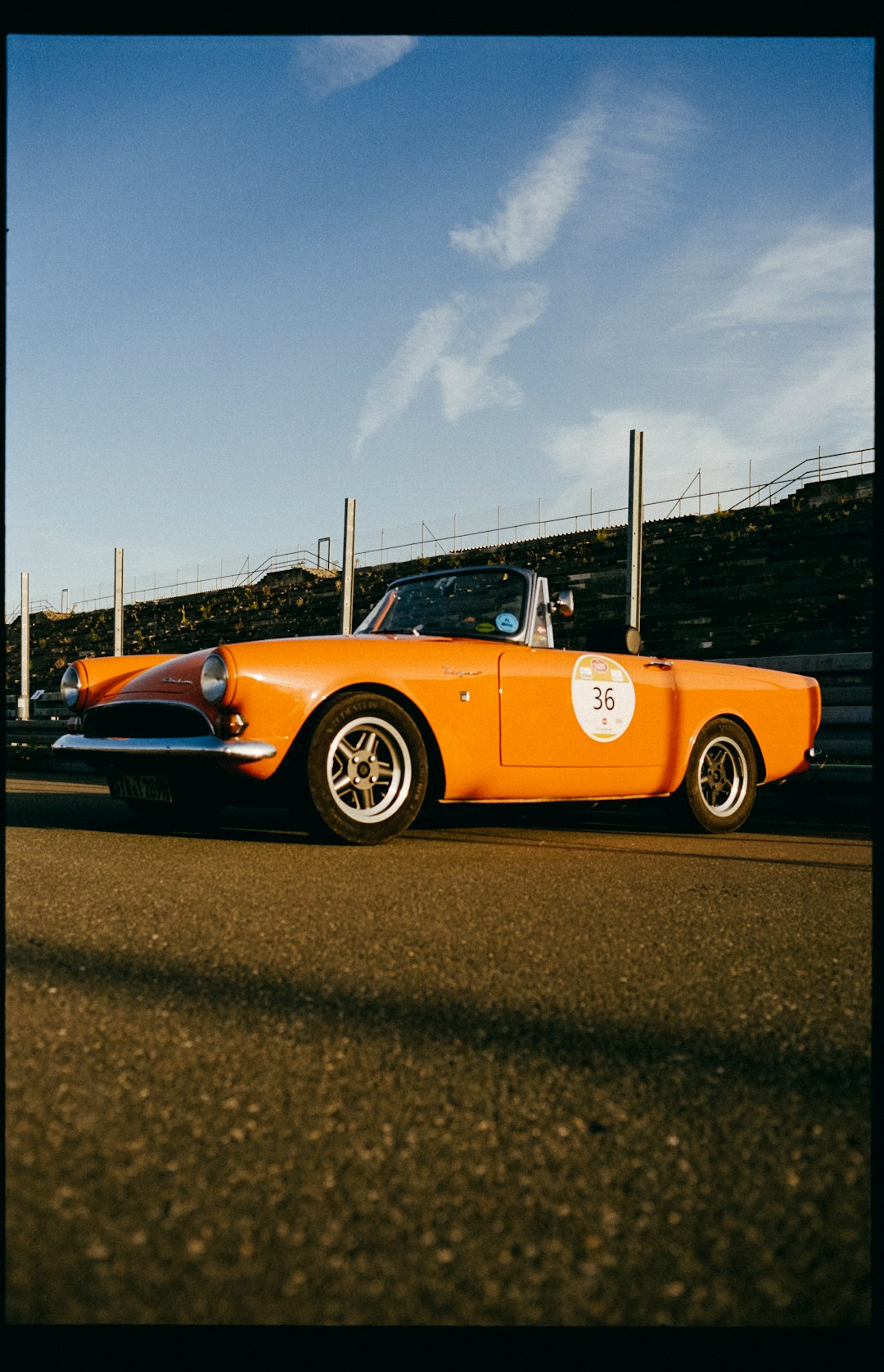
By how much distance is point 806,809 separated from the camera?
7.77 metres

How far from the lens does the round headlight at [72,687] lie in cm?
584

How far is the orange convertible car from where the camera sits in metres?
4.82

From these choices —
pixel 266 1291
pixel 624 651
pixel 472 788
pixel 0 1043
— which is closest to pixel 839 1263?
pixel 266 1291

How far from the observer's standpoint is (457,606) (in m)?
6.03

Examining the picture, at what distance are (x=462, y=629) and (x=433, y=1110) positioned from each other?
4342mm

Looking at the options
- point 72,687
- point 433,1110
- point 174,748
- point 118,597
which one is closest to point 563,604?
point 174,748

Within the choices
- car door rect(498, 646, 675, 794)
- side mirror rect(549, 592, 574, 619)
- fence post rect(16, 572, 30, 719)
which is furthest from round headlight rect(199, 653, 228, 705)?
fence post rect(16, 572, 30, 719)

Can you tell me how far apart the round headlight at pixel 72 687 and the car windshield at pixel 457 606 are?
1.64m

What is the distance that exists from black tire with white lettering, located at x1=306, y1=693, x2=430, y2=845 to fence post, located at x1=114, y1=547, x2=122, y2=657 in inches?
389

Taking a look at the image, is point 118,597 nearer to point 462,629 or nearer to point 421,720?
point 462,629

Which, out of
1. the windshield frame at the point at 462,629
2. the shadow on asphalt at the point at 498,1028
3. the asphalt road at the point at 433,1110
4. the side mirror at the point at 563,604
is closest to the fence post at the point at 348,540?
the windshield frame at the point at 462,629

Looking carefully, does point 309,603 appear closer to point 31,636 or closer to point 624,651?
point 31,636

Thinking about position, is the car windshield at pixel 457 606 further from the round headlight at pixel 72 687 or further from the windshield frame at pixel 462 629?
the round headlight at pixel 72 687

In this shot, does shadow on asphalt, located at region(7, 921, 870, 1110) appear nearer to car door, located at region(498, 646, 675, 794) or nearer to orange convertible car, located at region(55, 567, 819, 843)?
orange convertible car, located at region(55, 567, 819, 843)
